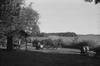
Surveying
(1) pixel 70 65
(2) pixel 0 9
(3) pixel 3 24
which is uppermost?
(2) pixel 0 9

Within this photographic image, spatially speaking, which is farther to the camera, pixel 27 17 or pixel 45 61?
pixel 27 17

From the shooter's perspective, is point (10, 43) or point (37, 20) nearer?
point (10, 43)

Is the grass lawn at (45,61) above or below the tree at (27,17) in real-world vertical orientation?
below

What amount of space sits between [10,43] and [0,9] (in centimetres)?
Result: 1230

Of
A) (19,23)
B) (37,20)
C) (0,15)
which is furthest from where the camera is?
(37,20)

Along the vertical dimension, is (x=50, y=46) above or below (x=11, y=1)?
below

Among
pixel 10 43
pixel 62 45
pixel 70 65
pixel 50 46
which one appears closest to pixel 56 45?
pixel 50 46

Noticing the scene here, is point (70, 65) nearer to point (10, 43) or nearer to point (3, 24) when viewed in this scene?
point (3, 24)

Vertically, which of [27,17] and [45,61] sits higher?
[27,17]

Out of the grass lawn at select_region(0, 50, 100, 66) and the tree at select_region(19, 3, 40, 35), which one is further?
the tree at select_region(19, 3, 40, 35)

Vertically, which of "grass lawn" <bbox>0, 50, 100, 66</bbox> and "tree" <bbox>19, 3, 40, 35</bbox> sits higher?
"tree" <bbox>19, 3, 40, 35</bbox>

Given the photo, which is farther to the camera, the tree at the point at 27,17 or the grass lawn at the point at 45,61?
the tree at the point at 27,17

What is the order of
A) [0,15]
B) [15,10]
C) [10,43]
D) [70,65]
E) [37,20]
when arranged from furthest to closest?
[37,20]
[10,43]
[15,10]
[0,15]
[70,65]

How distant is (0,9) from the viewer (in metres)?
18.6
